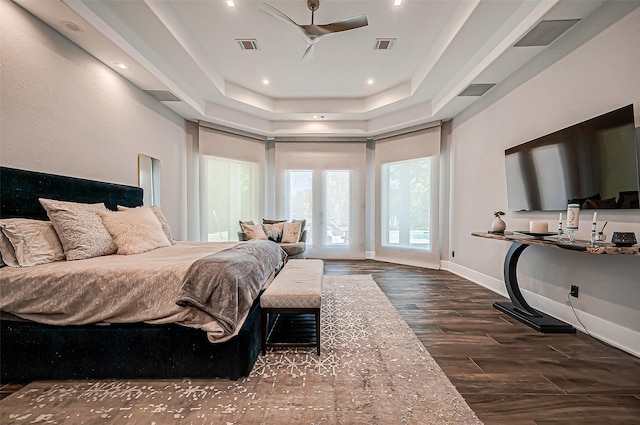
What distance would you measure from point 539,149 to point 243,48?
3991 millimetres

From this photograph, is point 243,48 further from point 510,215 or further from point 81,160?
point 510,215

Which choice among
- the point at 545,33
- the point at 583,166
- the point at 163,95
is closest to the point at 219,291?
the point at 583,166

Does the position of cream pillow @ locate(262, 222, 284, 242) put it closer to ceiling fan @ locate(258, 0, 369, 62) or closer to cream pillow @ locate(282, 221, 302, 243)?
cream pillow @ locate(282, 221, 302, 243)

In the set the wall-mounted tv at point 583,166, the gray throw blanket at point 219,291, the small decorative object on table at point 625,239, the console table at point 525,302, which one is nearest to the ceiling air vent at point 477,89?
the wall-mounted tv at point 583,166

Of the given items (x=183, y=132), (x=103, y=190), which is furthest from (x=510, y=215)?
(x=183, y=132)

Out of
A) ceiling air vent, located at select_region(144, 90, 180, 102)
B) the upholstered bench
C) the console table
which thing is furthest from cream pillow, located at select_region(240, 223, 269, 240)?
the console table

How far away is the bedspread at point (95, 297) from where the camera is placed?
171 centimetres

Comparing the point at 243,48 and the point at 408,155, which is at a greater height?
the point at 243,48

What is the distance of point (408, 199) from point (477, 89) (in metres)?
2.41

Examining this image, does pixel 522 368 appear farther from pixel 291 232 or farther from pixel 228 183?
pixel 228 183

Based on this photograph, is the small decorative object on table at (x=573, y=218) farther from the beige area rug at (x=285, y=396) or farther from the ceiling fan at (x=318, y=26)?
the ceiling fan at (x=318, y=26)

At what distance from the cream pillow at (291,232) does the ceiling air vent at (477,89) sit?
11.7 feet

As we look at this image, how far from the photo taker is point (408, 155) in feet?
18.3

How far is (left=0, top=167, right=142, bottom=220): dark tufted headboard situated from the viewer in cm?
208
